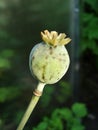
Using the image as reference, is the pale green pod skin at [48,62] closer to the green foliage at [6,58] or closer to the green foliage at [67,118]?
the green foliage at [6,58]

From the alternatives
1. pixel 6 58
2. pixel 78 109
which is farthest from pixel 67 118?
pixel 6 58

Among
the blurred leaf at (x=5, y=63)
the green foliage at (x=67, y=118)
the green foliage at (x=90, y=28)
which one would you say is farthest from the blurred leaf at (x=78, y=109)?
the green foliage at (x=90, y=28)

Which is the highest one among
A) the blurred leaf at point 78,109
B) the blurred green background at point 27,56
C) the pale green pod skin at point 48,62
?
the pale green pod skin at point 48,62

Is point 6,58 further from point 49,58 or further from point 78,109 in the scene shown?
point 49,58

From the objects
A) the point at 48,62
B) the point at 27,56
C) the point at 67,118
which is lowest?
the point at 67,118

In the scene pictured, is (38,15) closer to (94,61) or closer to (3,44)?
(3,44)

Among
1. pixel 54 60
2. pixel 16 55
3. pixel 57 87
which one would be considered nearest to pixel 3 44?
pixel 16 55

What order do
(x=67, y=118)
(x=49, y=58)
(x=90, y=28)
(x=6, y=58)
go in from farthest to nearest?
1. (x=90, y=28)
2. (x=67, y=118)
3. (x=6, y=58)
4. (x=49, y=58)
